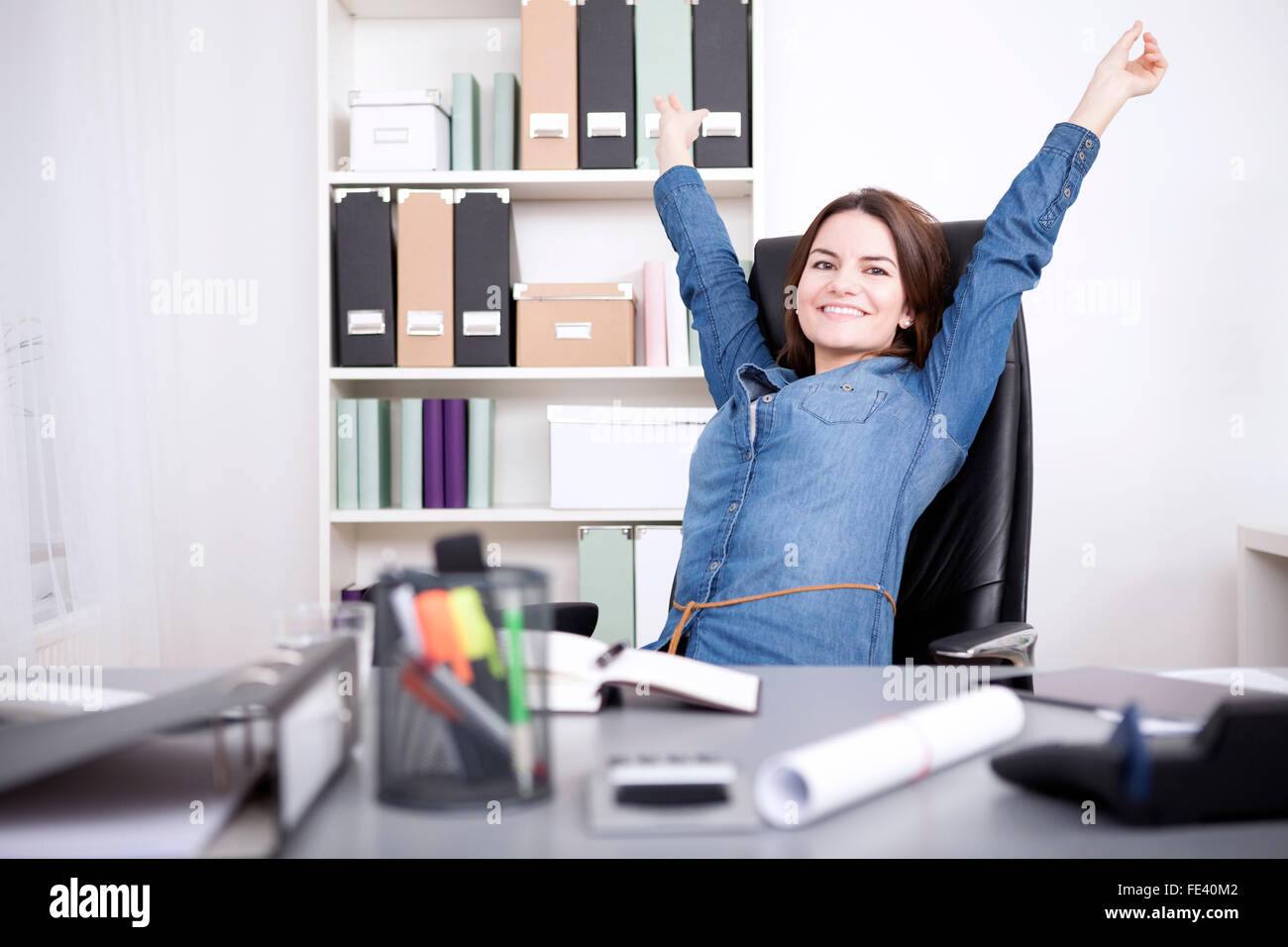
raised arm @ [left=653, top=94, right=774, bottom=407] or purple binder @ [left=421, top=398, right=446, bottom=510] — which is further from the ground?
raised arm @ [left=653, top=94, right=774, bottom=407]

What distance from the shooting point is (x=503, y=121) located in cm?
232

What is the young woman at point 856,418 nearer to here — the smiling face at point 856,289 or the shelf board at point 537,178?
the smiling face at point 856,289

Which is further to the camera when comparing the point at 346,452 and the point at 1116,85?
the point at 346,452

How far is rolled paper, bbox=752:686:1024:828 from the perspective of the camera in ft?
Result: 1.59

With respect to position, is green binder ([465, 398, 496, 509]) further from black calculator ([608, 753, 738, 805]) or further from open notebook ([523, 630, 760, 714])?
black calculator ([608, 753, 738, 805])

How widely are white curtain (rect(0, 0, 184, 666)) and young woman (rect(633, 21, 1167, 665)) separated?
3.58ft

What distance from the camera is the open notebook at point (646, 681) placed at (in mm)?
699

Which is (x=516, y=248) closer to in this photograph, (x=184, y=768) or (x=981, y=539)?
(x=981, y=539)

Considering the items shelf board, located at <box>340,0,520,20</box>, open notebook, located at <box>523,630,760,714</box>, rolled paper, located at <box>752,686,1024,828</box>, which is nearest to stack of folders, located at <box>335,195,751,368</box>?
→ shelf board, located at <box>340,0,520,20</box>

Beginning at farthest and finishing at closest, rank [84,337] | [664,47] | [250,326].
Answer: [250,326], [664,47], [84,337]

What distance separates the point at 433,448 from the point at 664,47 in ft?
3.46

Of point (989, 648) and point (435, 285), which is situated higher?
point (435, 285)

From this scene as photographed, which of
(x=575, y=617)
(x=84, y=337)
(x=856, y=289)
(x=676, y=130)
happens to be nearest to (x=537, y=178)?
(x=676, y=130)
